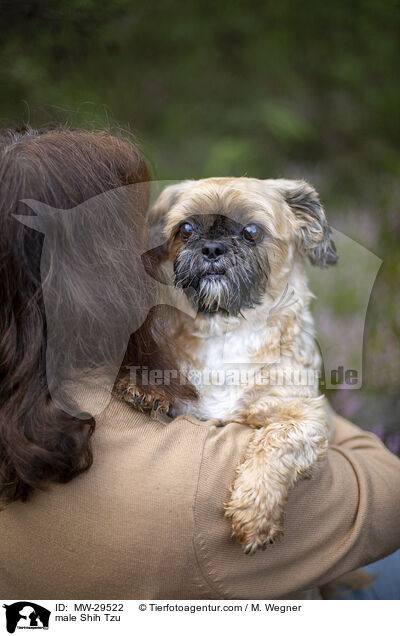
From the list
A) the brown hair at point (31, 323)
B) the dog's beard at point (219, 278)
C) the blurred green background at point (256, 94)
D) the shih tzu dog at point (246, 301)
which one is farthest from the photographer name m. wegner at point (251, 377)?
the brown hair at point (31, 323)

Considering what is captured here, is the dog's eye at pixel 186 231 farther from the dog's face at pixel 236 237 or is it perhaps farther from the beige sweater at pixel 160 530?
the beige sweater at pixel 160 530

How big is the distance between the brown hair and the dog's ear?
0.82m

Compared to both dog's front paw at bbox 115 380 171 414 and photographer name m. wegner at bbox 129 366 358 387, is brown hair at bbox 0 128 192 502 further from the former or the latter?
photographer name m. wegner at bbox 129 366 358 387

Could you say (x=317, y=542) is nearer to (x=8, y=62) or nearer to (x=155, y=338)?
(x=155, y=338)

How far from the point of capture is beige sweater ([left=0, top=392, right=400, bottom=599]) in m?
1.14

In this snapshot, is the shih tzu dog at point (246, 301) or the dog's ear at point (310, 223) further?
the dog's ear at point (310, 223)

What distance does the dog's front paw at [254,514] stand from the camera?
1.21 metres

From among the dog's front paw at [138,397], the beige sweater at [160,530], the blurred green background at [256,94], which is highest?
the blurred green background at [256,94]

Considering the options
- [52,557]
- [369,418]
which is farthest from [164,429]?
[369,418]

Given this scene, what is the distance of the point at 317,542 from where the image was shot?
1257 millimetres

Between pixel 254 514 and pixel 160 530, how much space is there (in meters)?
0.25
